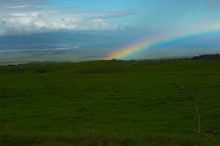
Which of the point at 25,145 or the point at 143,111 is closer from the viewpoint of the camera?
the point at 25,145

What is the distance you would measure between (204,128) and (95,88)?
69.4 ft

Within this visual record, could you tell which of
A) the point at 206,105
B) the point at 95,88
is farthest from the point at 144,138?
the point at 95,88

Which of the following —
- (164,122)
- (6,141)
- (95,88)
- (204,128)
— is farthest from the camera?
(95,88)

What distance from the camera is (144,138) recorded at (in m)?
16.8

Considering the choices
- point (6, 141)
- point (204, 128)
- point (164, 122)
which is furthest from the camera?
point (164, 122)

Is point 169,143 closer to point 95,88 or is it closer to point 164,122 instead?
point 164,122

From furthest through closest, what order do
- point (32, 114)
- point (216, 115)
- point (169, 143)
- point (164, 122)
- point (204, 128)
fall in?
point (32, 114) → point (216, 115) → point (164, 122) → point (204, 128) → point (169, 143)

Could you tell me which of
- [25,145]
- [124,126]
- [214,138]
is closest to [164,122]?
[124,126]

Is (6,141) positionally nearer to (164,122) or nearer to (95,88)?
(164,122)

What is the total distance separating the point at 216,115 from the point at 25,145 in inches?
416

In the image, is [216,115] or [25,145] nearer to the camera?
[25,145]

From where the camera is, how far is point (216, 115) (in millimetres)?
23344

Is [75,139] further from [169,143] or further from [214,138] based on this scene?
[214,138]

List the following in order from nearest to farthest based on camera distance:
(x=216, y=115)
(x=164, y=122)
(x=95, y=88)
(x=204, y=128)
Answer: (x=204, y=128), (x=164, y=122), (x=216, y=115), (x=95, y=88)
